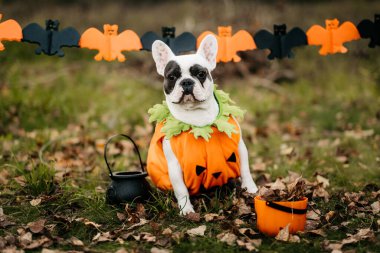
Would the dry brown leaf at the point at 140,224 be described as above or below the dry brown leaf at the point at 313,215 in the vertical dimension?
above

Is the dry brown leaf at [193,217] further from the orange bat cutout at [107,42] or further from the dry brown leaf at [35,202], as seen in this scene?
the orange bat cutout at [107,42]

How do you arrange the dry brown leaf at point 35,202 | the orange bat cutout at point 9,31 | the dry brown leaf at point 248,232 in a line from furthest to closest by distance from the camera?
the orange bat cutout at point 9,31, the dry brown leaf at point 35,202, the dry brown leaf at point 248,232

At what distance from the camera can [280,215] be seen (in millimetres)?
2664

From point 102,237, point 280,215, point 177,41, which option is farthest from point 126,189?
point 177,41

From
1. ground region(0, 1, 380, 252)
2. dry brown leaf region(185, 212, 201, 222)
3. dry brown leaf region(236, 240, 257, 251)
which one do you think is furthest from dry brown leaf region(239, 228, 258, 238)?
dry brown leaf region(185, 212, 201, 222)

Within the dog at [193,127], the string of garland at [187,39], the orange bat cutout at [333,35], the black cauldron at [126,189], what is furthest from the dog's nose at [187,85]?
the orange bat cutout at [333,35]

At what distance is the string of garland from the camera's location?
3.58m

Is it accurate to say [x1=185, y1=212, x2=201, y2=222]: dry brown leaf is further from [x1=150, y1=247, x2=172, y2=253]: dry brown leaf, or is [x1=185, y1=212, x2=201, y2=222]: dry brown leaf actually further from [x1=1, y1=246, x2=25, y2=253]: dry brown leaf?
[x1=1, y1=246, x2=25, y2=253]: dry brown leaf

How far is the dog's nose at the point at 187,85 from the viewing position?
300 centimetres

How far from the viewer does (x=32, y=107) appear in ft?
19.6

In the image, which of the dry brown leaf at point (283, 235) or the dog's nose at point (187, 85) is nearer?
the dry brown leaf at point (283, 235)

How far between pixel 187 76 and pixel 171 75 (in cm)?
12

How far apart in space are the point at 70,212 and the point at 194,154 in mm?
1009

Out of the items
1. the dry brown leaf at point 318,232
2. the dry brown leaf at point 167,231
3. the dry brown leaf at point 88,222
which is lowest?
the dry brown leaf at point 318,232
